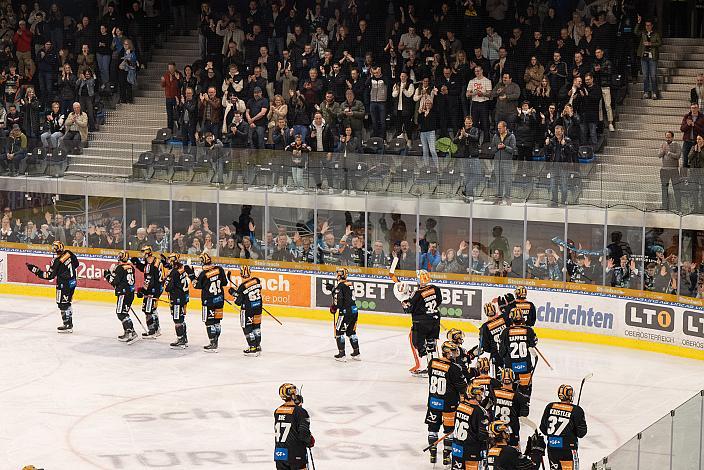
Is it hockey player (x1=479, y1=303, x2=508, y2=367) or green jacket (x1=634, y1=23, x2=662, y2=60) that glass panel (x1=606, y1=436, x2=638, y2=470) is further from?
green jacket (x1=634, y1=23, x2=662, y2=60)

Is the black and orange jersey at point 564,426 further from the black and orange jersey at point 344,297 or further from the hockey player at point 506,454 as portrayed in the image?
the black and orange jersey at point 344,297

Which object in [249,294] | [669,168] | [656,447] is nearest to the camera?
[656,447]

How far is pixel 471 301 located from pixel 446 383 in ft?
22.5

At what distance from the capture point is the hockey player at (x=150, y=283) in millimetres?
20688

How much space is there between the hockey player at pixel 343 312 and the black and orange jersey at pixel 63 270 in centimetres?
435

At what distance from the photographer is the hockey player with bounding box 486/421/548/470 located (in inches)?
477

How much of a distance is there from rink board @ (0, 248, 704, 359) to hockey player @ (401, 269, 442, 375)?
9.99ft

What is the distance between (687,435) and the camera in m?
11.9

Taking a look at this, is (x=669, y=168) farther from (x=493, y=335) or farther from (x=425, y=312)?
(x=493, y=335)

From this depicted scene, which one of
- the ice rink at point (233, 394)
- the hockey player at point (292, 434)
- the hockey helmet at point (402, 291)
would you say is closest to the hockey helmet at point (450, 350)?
the ice rink at point (233, 394)

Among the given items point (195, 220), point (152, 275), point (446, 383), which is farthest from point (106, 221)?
point (446, 383)

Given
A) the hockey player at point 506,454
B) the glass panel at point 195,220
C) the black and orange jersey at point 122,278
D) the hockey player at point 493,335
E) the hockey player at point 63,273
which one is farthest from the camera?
the glass panel at point 195,220

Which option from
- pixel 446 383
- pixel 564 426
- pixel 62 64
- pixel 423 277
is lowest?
pixel 564 426

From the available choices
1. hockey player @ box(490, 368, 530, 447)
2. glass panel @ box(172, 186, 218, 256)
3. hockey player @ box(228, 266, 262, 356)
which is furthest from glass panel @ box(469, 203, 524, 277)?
hockey player @ box(490, 368, 530, 447)
